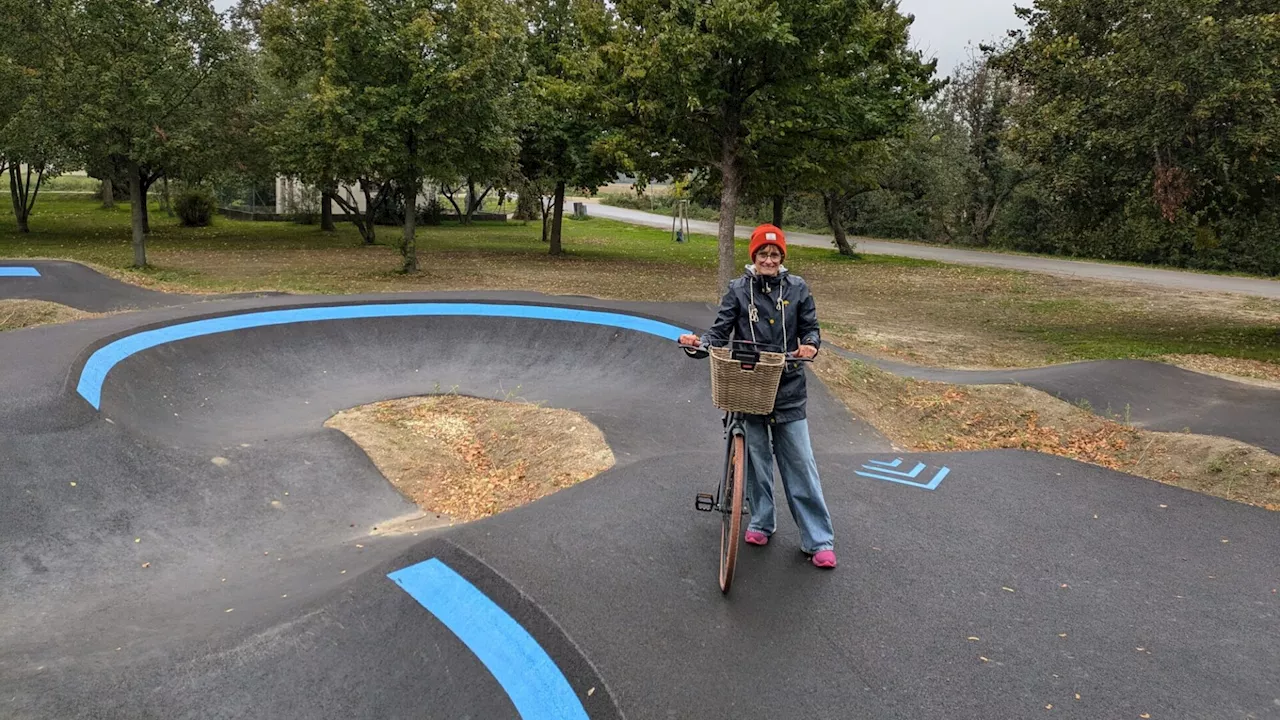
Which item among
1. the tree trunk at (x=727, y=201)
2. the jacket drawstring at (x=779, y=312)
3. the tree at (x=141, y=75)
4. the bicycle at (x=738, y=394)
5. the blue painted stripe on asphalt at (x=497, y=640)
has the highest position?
the tree at (x=141, y=75)

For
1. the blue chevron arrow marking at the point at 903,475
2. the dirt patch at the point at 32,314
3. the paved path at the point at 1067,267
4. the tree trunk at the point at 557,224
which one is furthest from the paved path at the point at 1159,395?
the tree trunk at the point at 557,224

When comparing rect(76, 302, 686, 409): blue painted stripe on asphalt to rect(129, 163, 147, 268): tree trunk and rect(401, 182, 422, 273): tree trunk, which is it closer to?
rect(401, 182, 422, 273): tree trunk

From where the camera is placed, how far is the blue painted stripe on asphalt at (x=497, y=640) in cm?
332

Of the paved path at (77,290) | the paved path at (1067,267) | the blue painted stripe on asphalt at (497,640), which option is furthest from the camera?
the paved path at (1067,267)

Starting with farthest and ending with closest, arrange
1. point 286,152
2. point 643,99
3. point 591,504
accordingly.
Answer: point 286,152, point 643,99, point 591,504

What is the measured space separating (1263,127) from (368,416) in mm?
12967

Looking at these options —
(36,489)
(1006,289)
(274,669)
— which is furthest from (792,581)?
(1006,289)

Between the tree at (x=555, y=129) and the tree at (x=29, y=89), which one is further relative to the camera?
the tree at (x=555, y=129)

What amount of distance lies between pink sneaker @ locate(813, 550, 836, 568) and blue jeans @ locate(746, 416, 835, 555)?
1.5 inches

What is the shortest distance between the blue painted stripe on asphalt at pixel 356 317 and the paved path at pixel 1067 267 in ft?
66.2

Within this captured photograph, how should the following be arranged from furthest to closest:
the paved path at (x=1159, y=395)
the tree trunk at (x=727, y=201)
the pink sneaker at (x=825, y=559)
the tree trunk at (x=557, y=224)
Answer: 1. the tree trunk at (x=557, y=224)
2. the tree trunk at (x=727, y=201)
3. the paved path at (x=1159, y=395)
4. the pink sneaker at (x=825, y=559)

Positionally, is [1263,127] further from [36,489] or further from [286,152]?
[286,152]

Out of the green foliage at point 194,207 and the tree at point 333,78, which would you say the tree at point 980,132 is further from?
the green foliage at point 194,207

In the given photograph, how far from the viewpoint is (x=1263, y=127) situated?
10.6 metres
